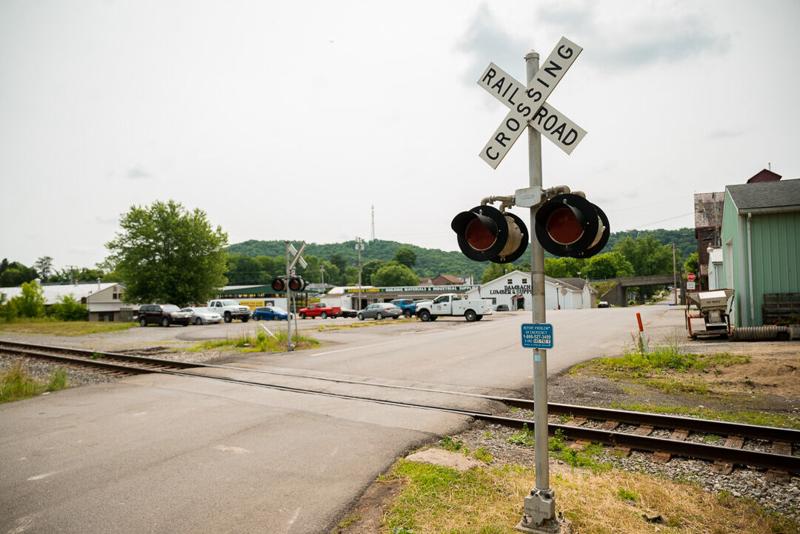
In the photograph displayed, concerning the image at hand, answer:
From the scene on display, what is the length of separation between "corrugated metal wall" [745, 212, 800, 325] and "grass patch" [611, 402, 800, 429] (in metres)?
11.6

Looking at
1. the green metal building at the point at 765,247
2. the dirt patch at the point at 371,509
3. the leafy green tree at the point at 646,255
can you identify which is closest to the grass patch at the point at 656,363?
the green metal building at the point at 765,247

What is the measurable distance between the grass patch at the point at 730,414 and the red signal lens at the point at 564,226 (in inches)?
200

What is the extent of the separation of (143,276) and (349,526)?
5340cm

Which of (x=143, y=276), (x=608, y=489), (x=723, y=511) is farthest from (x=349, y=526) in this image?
(x=143, y=276)

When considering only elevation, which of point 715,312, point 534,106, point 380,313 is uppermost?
point 534,106

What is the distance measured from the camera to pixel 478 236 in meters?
3.97

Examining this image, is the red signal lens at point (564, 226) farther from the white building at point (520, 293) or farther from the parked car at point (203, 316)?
the white building at point (520, 293)

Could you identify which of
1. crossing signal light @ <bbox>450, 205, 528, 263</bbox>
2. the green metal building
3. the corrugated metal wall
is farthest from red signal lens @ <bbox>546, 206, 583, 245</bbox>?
the corrugated metal wall

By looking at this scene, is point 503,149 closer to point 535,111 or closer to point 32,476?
point 535,111

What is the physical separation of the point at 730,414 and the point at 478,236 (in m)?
5.71

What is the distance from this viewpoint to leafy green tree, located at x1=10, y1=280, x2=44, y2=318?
1882 inches

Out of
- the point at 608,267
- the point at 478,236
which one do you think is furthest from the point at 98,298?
the point at 608,267

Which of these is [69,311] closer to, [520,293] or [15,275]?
[520,293]

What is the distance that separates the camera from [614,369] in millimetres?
11188
